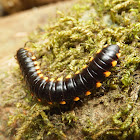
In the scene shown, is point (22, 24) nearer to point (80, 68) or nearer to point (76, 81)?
point (80, 68)

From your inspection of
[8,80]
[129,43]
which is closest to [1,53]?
[8,80]

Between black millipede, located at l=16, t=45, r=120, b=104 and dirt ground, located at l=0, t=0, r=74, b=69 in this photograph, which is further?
dirt ground, located at l=0, t=0, r=74, b=69

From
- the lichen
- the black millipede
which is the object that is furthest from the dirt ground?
the black millipede

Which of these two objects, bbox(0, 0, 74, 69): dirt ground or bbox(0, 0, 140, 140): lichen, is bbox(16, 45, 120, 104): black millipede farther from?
bbox(0, 0, 74, 69): dirt ground

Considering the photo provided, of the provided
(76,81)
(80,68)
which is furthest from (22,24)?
(76,81)

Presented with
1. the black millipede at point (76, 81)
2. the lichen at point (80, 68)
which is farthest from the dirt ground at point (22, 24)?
the black millipede at point (76, 81)

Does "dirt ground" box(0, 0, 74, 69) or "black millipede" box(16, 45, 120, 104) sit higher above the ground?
"dirt ground" box(0, 0, 74, 69)

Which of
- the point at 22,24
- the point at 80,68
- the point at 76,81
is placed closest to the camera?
the point at 76,81
